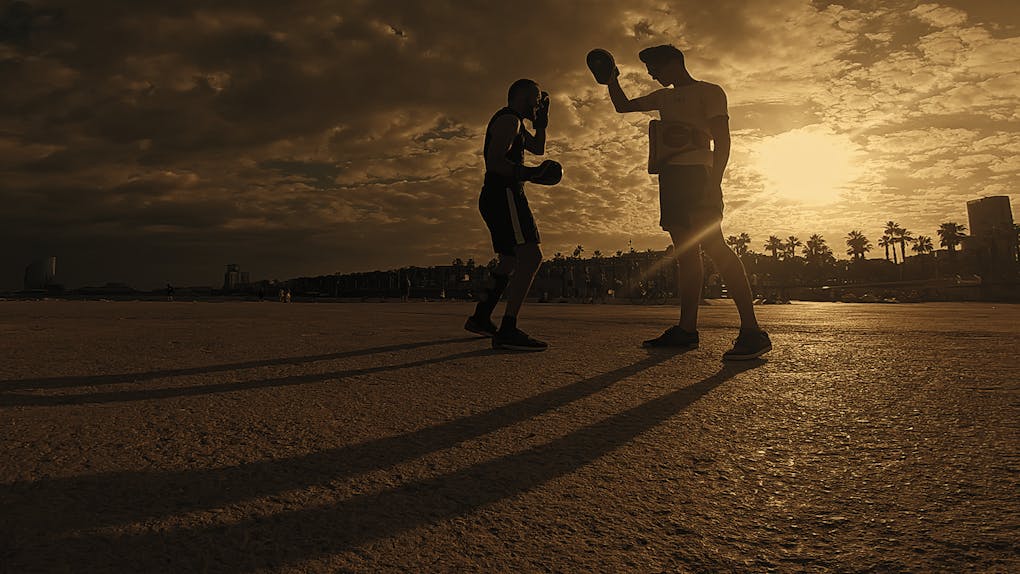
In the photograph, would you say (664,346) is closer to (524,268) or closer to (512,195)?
(524,268)

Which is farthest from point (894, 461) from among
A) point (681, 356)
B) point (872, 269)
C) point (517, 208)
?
point (872, 269)

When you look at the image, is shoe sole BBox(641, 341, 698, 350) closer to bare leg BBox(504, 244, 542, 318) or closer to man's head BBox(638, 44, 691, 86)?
bare leg BBox(504, 244, 542, 318)

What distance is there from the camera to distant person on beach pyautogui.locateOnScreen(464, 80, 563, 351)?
4.60 metres

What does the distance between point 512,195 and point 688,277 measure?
1568mm

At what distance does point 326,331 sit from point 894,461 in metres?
5.42

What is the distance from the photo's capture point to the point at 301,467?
141cm

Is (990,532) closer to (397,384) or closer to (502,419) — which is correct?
(502,419)

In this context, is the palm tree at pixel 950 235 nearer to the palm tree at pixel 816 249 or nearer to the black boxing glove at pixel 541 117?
the palm tree at pixel 816 249

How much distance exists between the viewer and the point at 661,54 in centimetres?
432

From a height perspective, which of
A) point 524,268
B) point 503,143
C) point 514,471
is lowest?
point 514,471

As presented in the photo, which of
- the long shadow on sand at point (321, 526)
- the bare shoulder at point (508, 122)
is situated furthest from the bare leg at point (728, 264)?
the long shadow on sand at point (321, 526)

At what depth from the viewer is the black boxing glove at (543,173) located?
178 inches

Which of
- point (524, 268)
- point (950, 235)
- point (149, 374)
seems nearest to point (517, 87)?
point (524, 268)

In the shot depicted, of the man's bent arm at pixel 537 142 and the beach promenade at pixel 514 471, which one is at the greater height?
the man's bent arm at pixel 537 142
